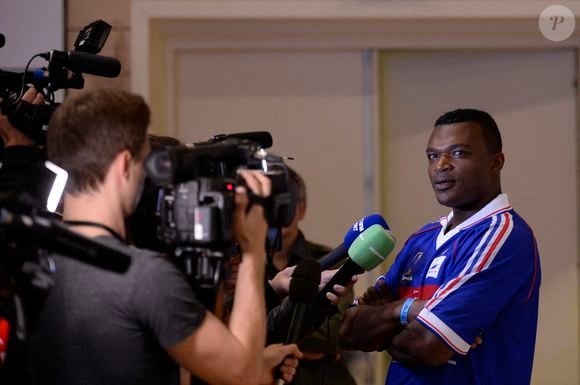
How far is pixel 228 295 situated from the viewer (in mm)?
2221

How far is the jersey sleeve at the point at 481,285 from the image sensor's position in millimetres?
2186

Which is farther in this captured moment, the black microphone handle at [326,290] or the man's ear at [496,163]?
the man's ear at [496,163]

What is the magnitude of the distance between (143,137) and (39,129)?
2.61 ft

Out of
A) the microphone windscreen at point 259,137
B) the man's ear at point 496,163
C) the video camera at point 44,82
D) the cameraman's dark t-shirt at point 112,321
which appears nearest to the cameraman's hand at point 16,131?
the video camera at point 44,82

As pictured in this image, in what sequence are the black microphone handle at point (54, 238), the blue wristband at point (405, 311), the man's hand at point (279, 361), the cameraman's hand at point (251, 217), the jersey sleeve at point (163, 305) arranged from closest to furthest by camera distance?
the black microphone handle at point (54, 238), the jersey sleeve at point (163, 305), the cameraman's hand at point (251, 217), the man's hand at point (279, 361), the blue wristband at point (405, 311)

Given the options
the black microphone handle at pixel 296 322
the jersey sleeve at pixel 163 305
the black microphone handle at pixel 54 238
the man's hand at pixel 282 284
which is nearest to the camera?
the black microphone handle at pixel 54 238

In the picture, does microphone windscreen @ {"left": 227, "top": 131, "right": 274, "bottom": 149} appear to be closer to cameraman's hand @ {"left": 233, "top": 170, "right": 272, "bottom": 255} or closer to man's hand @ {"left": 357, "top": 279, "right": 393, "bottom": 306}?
cameraman's hand @ {"left": 233, "top": 170, "right": 272, "bottom": 255}

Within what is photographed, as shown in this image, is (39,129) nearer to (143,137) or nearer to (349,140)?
(143,137)

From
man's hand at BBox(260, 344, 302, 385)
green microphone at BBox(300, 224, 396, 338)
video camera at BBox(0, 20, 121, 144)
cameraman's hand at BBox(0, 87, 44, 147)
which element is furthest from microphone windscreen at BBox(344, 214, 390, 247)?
cameraman's hand at BBox(0, 87, 44, 147)

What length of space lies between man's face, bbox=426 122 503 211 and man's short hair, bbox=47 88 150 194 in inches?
39.2

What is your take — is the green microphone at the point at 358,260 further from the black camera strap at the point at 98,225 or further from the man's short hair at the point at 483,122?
the black camera strap at the point at 98,225

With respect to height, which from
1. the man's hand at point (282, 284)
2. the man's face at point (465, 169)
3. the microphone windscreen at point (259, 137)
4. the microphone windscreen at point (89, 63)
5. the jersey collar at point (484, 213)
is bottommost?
the man's hand at point (282, 284)

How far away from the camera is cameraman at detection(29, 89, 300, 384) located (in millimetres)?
1613

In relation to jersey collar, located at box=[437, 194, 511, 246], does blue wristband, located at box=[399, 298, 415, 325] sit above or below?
below
